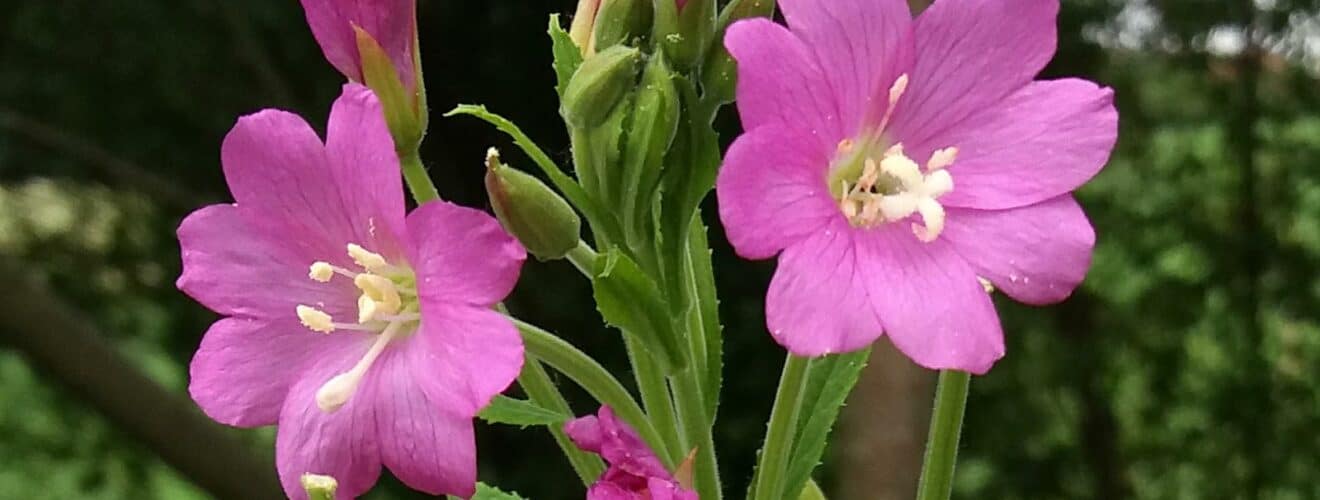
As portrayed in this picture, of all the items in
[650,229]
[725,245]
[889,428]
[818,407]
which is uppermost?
[650,229]

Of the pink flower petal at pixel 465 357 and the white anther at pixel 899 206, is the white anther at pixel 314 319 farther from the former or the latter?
the white anther at pixel 899 206

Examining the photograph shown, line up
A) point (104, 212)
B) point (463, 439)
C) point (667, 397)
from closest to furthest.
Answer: point (463, 439), point (667, 397), point (104, 212)

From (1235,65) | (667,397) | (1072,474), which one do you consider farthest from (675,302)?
(1072,474)

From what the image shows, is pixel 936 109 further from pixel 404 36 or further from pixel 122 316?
pixel 122 316

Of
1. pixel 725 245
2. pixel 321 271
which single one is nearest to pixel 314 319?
pixel 321 271

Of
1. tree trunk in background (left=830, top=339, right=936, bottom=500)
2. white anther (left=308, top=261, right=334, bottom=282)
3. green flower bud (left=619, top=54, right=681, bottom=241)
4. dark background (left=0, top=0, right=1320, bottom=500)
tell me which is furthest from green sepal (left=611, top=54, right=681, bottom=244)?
dark background (left=0, top=0, right=1320, bottom=500)

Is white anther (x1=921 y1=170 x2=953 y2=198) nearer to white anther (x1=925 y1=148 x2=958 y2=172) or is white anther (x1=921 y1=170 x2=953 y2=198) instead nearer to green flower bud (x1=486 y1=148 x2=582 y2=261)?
white anther (x1=925 y1=148 x2=958 y2=172)

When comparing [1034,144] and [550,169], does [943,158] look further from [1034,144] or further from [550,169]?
[550,169]

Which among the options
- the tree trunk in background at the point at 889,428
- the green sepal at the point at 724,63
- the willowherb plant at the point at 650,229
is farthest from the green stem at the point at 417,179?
the tree trunk in background at the point at 889,428
